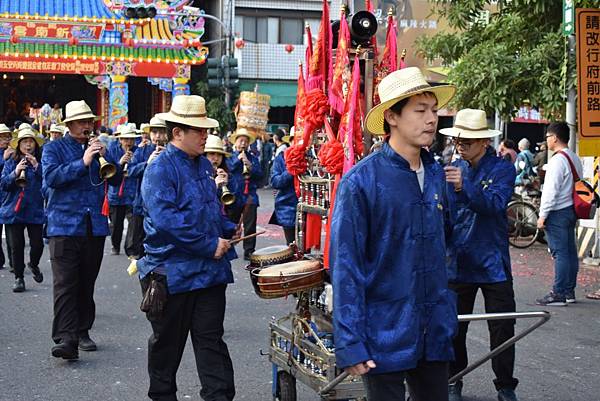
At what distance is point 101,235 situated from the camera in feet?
24.9

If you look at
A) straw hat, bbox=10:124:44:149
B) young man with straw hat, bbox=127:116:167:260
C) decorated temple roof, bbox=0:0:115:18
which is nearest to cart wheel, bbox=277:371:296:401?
straw hat, bbox=10:124:44:149

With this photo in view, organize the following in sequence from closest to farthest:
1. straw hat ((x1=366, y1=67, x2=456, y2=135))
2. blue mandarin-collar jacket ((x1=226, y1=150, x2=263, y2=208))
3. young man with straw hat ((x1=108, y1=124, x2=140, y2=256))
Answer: straw hat ((x1=366, y1=67, x2=456, y2=135))
blue mandarin-collar jacket ((x1=226, y1=150, x2=263, y2=208))
young man with straw hat ((x1=108, y1=124, x2=140, y2=256))

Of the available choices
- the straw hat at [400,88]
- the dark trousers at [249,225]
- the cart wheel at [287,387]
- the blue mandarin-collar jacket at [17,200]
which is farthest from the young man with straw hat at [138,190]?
the straw hat at [400,88]

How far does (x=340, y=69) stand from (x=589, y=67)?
5.19 m

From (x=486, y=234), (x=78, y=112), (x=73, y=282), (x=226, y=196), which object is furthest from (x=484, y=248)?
(x=78, y=112)

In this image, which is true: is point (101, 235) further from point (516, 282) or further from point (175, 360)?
point (516, 282)

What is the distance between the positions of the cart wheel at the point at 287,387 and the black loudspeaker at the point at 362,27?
6.98 feet

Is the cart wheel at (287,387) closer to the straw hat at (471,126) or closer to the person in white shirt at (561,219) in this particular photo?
the straw hat at (471,126)

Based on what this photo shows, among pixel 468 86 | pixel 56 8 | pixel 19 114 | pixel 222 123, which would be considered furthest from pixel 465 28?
pixel 19 114

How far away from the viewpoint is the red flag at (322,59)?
6238mm

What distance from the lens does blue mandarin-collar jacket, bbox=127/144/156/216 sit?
12.8 meters

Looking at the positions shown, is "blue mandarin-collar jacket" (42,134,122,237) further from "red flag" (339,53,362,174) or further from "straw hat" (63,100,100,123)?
"red flag" (339,53,362,174)

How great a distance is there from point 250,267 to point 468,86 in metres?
7.80

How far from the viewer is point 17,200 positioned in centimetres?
1118
